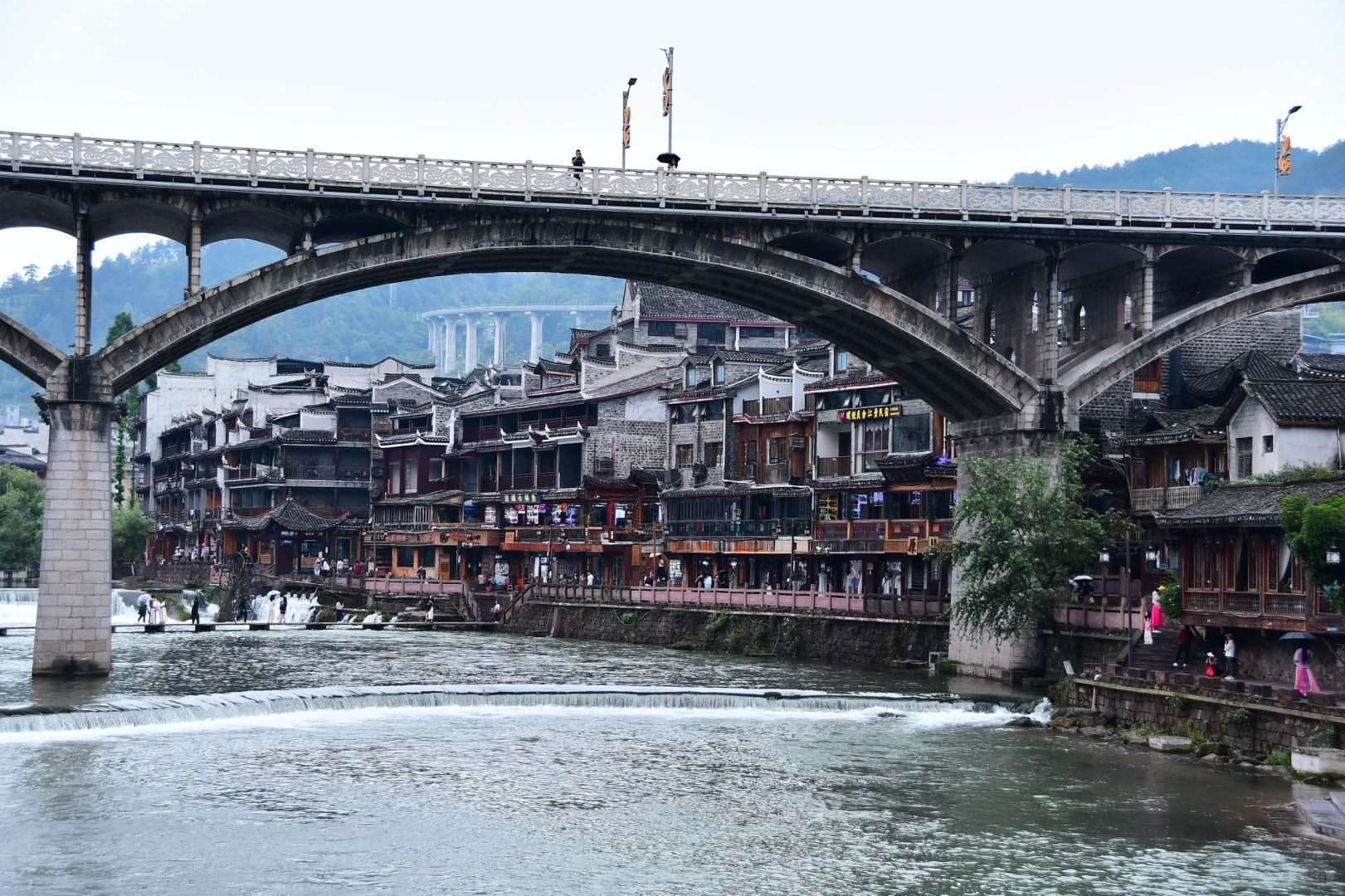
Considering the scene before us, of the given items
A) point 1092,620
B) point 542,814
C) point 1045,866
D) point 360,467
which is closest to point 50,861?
point 542,814

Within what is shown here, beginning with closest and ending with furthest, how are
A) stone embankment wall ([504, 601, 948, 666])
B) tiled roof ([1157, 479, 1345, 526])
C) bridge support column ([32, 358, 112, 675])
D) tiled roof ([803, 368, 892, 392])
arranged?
1. tiled roof ([1157, 479, 1345, 526])
2. bridge support column ([32, 358, 112, 675])
3. stone embankment wall ([504, 601, 948, 666])
4. tiled roof ([803, 368, 892, 392])

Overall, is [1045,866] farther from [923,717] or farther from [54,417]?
[54,417]

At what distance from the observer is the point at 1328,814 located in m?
31.3

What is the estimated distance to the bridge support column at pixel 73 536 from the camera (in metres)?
51.4

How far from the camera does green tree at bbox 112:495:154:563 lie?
128 meters

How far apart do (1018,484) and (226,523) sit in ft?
253

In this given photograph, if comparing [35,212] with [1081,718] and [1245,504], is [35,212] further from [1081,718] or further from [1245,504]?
[1245,504]

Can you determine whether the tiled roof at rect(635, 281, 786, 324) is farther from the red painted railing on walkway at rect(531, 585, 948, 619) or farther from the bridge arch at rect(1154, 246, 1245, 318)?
the bridge arch at rect(1154, 246, 1245, 318)

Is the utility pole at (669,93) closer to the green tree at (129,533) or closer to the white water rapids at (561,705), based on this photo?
the white water rapids at (561,705)

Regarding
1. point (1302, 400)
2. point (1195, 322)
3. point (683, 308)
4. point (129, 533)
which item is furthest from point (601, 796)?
point (129, 533)

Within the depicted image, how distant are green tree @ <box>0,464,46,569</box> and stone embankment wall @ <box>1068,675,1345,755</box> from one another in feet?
300

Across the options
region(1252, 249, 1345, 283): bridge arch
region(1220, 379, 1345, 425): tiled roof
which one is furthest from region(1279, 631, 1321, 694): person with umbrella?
region(1252, 249, 1345, 283): bridge arch

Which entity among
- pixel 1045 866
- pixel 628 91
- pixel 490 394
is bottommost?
pixel 1045 866

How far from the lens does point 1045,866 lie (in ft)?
96.6
